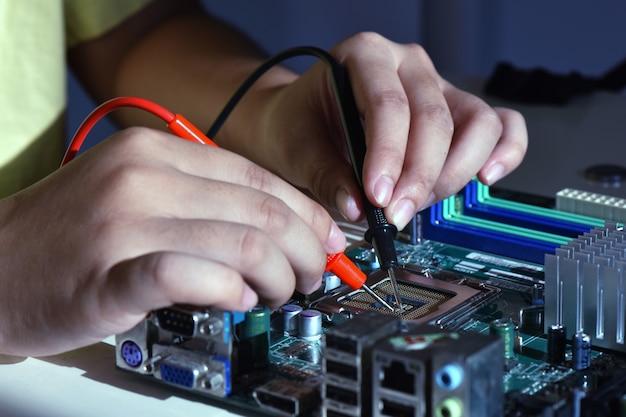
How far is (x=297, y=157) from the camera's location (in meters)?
1.15

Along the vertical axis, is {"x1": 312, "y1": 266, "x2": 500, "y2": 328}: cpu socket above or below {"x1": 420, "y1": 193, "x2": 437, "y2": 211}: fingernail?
below

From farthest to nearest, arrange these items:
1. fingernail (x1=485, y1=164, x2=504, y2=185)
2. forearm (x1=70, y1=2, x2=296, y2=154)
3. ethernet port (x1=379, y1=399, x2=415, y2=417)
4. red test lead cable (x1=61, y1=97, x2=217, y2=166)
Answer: forearm (x1=70, y1=2, x2=296, y2=154) < fingernail (x1=485, y1=164, x2=504, y2=185) < red test lead cable (x1=61, y1=97, x2=217, y2=166) < ethernet port (x1=379, y1=399, x2=415, y2=417)

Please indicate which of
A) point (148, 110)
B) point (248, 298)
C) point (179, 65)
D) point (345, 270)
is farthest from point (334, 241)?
point (179, 65)

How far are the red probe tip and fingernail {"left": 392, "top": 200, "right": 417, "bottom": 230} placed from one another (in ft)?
0.22

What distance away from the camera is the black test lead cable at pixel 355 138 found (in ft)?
3.01

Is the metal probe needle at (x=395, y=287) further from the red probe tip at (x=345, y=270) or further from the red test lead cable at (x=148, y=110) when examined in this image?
the red test lead cable at (x=148, y=110)

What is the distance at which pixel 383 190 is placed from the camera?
0.92m

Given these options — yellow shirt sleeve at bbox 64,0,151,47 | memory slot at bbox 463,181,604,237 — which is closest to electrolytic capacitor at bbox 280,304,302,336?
memory slot at bbox 463,181,604,237

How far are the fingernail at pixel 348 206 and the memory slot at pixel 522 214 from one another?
0.18 metres

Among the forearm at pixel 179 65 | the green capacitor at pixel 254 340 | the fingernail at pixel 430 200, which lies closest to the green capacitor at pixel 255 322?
the green capacitor at pixel 254 340

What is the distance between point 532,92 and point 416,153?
75 centimetres

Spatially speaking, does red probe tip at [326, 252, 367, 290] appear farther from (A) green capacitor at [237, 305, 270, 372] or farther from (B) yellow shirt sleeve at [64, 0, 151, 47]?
(B) yellow shirt sleeve at [64, 0, 151, 47]

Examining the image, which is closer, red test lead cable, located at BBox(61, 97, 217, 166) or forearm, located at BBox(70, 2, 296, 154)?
red test lead cable, located at BBox(61, 97, 217, 166)

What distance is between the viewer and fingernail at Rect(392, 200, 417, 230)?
93 cm
